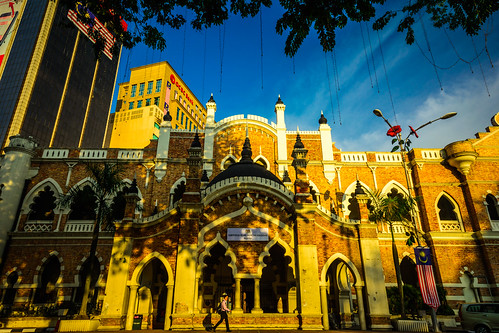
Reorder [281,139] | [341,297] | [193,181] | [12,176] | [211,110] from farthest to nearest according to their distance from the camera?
[211,110] < [281,139] < [12,176] < [341,297] < [193,181]

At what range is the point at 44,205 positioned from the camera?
88.4 ft

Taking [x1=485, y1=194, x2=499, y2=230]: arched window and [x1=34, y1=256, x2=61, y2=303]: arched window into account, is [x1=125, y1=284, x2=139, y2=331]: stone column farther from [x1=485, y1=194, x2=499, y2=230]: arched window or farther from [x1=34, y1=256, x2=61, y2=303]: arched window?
[x1=485, y1=194, x2=499, y2=230]: arched window

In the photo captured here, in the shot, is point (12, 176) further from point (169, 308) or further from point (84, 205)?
point (169, 308)

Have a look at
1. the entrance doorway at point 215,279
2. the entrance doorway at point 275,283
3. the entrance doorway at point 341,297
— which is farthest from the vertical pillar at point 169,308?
the entrance doorway at point 341,297

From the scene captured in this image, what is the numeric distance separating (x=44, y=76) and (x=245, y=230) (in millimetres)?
72589

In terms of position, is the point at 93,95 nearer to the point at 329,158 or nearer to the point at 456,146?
the point at 329,158

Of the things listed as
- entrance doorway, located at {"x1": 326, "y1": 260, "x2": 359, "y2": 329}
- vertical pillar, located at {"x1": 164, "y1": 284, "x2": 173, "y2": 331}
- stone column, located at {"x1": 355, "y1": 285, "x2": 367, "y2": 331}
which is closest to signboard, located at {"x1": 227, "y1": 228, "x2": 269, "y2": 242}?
vertical pillar, located at {"x1": 164, "y1": 284, "x2": 173, "y2": 331}

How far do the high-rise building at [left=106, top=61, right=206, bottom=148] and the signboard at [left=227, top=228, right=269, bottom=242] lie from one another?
1623 inches

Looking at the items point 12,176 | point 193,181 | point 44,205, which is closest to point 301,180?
point 193,181

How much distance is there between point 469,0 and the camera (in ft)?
22.5

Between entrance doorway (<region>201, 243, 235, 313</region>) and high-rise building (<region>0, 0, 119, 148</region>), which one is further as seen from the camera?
high-rise building (<region>0, 0, 119, 148</region>)

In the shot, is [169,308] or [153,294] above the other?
[153,294]

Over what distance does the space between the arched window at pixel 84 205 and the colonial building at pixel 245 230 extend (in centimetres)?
21

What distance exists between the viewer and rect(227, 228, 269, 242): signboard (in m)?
16.4
